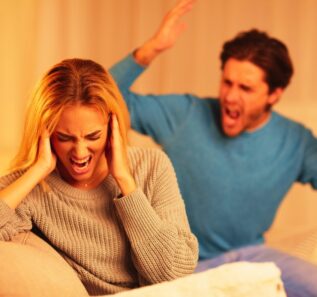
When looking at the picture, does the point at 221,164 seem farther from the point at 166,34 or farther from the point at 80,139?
the point at 80,139

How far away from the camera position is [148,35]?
1.39 m

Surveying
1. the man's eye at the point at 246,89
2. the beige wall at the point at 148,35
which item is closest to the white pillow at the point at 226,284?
the beige wall at the point at 148,35

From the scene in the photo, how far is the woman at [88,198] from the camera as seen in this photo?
736mm

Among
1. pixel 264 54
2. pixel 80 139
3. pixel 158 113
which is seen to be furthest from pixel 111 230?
pixel 264 54

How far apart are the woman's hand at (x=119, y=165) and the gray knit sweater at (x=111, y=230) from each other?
0.04ft

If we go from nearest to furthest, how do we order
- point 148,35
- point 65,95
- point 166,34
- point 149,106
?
point 65,95 < point 166,34 < point 149,106 < point 148,35

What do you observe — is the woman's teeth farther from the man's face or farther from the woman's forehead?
the man's face

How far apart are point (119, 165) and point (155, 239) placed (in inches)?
4.2

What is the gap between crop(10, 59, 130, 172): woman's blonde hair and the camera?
0.72m

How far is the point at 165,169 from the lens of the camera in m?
0.88

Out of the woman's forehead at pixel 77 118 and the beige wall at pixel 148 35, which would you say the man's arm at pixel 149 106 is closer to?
the beige wall at pixel 148 35

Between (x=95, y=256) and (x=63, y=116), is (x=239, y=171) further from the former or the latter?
(x=63, y=116)

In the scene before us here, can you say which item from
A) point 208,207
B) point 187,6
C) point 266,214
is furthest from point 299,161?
point 187,6

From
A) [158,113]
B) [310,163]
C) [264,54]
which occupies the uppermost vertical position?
[264,54]
